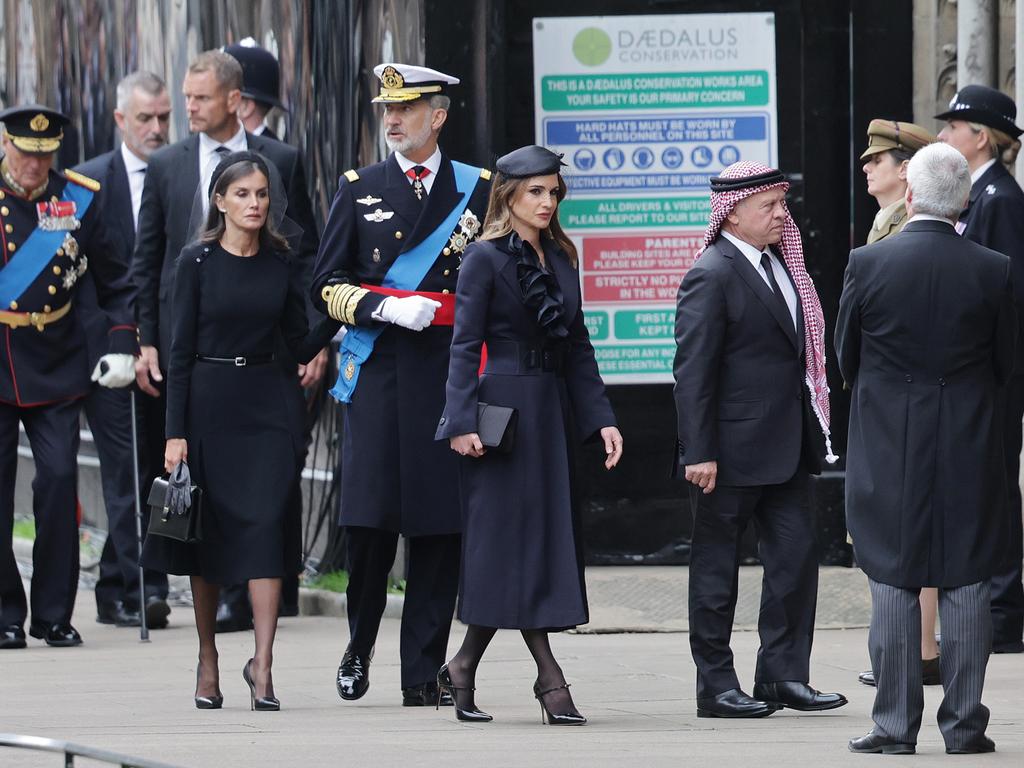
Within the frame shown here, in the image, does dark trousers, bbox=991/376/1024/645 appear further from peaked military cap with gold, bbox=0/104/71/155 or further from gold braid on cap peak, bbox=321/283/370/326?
peaked military cap with gold, bbox=0/104/71/155

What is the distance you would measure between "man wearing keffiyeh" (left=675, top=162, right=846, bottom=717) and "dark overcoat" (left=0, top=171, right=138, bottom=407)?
3.28m

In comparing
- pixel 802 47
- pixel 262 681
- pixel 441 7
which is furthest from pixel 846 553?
pixel 262 681

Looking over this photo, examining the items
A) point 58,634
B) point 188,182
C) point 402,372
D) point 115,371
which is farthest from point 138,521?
point 402,372

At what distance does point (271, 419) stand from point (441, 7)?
2790 millimetres

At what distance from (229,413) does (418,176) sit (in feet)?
3.41

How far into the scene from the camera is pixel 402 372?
8625mm

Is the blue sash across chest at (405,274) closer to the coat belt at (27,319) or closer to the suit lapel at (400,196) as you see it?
the suit lapel at (400,196)

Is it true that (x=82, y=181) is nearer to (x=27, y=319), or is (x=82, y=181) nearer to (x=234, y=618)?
(x=27, y=319)

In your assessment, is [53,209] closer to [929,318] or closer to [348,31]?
[348,31]

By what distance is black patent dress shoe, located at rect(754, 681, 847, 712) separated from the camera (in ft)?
26.7

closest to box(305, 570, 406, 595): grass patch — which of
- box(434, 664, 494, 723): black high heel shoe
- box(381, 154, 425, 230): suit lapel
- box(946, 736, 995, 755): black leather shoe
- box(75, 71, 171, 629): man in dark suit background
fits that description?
box(75, 71, 171, 629): man in dark suit background

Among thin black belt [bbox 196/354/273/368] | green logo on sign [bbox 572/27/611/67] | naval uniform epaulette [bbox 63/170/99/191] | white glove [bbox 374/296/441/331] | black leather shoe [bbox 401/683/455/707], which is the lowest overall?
black leather shoe [bbox 401/683/455/707]

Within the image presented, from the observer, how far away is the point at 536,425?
8.00 m

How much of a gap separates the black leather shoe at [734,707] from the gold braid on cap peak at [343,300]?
1741 millimetres
